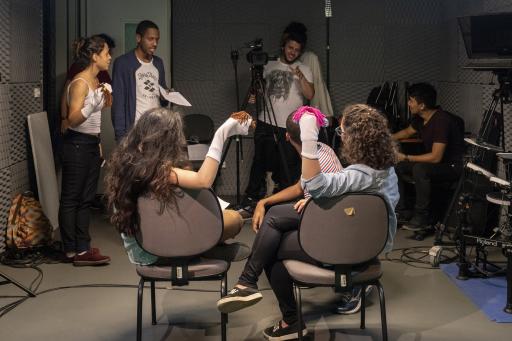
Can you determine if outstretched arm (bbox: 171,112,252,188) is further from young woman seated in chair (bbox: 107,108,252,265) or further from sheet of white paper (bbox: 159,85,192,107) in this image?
sheet of white paper (bbox: 159,85,192,107)

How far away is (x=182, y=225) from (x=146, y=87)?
8.30 feet

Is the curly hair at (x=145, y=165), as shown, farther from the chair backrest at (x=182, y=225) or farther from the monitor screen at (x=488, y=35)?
the monitor screen at (x=488, y=35)

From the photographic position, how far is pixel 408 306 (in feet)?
12.9

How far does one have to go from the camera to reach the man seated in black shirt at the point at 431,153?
18.3ft

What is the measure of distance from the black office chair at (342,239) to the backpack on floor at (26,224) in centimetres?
250

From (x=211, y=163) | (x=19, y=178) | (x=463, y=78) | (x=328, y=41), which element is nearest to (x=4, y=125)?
(x=19, y=178)

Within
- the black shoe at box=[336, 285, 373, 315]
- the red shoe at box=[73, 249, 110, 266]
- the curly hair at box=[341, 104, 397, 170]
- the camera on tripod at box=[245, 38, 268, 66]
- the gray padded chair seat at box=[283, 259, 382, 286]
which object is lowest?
the black shoe at box=[336, 285, 373, 315]

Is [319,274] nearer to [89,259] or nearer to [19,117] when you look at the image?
[89,259]

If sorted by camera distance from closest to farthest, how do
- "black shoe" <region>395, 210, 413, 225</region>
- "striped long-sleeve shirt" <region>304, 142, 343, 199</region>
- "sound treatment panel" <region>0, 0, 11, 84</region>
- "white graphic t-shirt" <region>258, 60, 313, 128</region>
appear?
"striped long-sleeve shirt" <region>304, 142, 343, 199</region>
"sound treatment panel" <region>0, 0, 11, 84</region>
"black shoe" <region>395, 210, 413, 225</region>
"white graphic t-shirt" <region>258, 60, 313, 128</region>

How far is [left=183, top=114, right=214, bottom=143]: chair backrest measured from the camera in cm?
673

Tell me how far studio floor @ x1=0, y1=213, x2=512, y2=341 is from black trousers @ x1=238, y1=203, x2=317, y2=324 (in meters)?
0.31

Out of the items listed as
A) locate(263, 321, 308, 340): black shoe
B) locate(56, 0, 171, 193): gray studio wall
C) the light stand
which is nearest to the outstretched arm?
locate(263, 321, 308, 340): black shoe

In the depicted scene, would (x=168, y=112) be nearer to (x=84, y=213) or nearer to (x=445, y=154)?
(x=84, y=213)

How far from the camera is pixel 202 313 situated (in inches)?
149
